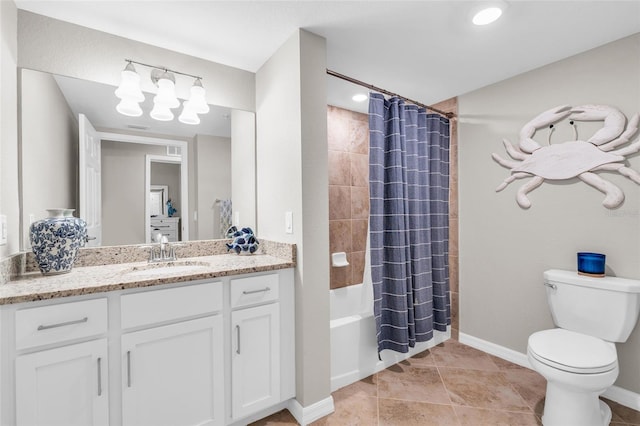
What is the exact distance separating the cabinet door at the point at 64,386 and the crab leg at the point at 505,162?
2.82m

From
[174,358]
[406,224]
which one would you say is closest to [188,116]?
[174,358]

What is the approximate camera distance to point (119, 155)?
1854 millimetres

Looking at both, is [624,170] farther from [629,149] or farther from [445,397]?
[445,397]

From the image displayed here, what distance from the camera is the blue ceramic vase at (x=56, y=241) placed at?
1.41m

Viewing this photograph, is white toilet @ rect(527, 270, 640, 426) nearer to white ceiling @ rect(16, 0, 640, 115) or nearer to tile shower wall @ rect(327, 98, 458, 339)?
tile shower wall @ rect(327, 98, 458, 339)

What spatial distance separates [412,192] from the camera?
2.35 meters

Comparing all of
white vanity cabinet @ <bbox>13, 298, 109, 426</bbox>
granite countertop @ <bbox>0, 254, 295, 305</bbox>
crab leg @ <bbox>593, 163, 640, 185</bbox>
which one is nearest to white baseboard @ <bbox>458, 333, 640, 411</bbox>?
crab leg @ <bbox>593, 163, 640, 185</bbox>

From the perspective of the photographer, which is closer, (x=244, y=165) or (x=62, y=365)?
(x=62, y=365)

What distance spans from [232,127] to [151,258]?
106 centimetres

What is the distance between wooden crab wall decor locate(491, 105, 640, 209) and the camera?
1.81 metres

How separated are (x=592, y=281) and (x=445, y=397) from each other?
1.16 metres

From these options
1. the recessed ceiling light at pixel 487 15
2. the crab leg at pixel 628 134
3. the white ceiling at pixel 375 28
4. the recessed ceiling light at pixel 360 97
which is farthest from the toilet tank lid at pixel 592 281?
the recessed ceiling light at pixel 360 97

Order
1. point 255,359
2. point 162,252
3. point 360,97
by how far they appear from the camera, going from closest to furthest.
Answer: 1. point 255,359
2. point 162,252
3. point 360,97

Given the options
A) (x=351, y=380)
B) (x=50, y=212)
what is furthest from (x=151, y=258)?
(x=351, y=380)
